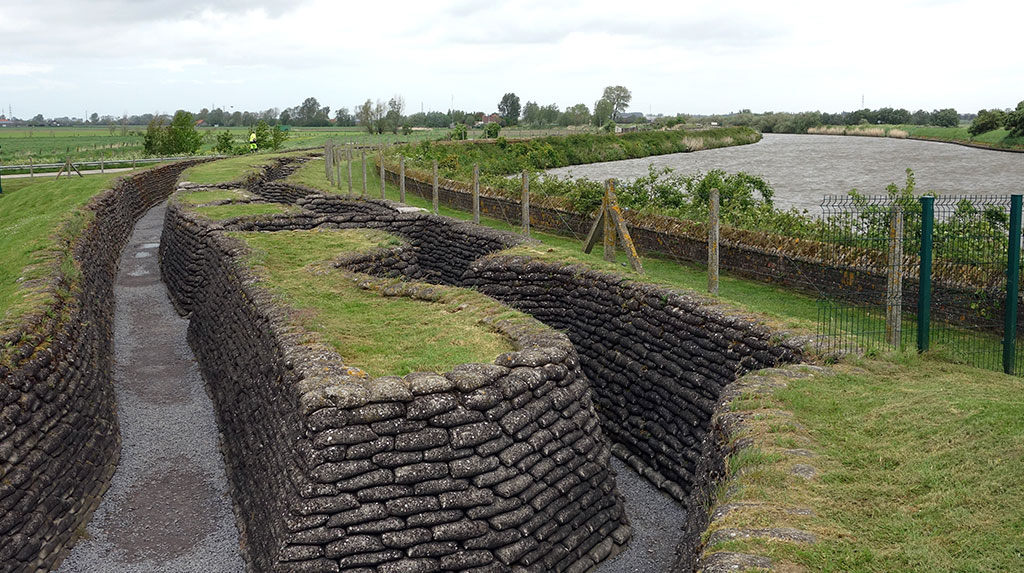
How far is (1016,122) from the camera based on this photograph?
6306 cm

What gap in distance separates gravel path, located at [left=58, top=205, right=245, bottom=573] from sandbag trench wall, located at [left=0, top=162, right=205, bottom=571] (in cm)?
30

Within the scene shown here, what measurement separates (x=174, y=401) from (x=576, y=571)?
876 centimetres

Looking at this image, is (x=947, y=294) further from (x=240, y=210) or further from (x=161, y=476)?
(x=240, y=210)

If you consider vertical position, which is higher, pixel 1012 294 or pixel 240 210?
pixel 240 210

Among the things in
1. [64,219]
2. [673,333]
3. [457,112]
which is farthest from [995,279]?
[457,112]

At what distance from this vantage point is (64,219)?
20.7 metres

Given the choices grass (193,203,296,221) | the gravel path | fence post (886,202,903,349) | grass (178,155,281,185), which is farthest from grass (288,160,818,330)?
grass (178,155,281,185)

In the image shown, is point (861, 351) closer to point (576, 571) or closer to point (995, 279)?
point (995, 279)

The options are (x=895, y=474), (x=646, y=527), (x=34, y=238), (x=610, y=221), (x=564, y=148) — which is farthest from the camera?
(x=564, y=148)

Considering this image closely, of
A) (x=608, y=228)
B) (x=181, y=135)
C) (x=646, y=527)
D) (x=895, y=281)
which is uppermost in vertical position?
(x=181, y=135)

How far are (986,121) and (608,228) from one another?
71.1 m

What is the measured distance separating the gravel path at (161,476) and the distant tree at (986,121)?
73177 mm

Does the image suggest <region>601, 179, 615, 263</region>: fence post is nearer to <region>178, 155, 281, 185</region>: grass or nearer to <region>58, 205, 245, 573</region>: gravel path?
<region>58, 205, 245, 573</region>: gravel path

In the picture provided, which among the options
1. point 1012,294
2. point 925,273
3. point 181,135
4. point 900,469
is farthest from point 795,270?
point 181,135
